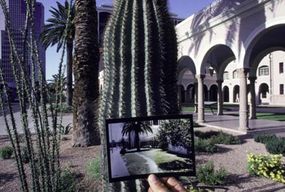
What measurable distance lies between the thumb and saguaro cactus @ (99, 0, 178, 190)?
1541 millimetres

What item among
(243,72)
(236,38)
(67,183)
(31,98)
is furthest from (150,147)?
(236,38)

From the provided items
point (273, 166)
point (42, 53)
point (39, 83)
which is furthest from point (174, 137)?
point (273, 166)

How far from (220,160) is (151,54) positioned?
6.70 meters

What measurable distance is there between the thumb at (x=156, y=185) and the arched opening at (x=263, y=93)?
5767cm

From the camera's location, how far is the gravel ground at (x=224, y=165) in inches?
291

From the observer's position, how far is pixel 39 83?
3650 millimetres

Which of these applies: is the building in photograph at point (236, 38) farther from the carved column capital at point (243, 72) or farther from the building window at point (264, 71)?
the building window at point (264, 71)

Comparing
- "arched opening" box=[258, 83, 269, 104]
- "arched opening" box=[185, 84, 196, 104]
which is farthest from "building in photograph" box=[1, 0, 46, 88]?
"arched opening" box=[258, 83, 269, 104]

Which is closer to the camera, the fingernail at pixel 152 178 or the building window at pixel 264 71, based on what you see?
the fingernail at pixel 152 178

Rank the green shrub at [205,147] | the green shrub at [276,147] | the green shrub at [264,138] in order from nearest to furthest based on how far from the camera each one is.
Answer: the green shrub at [276,147]
the green shrub at [205,147]
the green shrub at [264,138]

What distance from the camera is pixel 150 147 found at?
2.45 metres

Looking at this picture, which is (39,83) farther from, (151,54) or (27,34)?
(151,54)

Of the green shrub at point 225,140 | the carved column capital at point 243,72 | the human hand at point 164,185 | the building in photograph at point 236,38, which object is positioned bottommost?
the green shrub at point 225,140

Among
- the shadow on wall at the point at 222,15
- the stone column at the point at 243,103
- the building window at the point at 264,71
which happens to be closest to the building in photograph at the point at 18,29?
the shadow on wall at the point at 222,15
